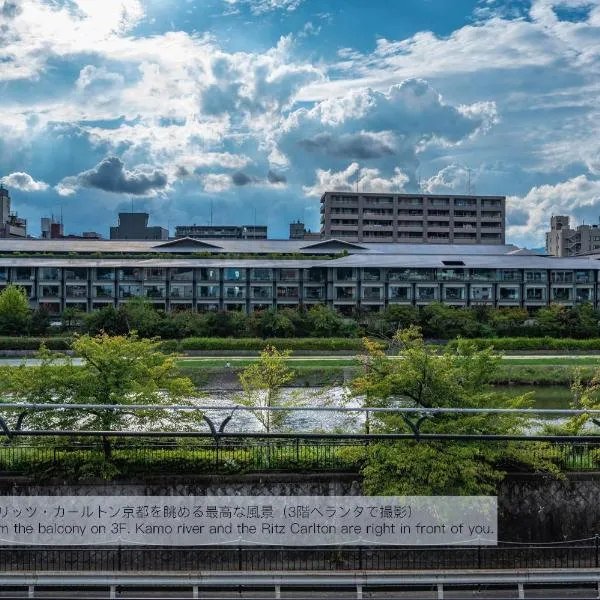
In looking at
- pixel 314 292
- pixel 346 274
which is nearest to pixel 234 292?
pixel 314 292

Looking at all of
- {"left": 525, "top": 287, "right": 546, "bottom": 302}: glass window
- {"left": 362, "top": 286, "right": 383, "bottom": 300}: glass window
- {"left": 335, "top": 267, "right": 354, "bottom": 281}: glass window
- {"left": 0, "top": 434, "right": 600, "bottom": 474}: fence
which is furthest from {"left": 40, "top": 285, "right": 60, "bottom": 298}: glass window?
{"left": 0, "top": 434, "right": 600, "bottom": 474}: fence

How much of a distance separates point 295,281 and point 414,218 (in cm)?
4673

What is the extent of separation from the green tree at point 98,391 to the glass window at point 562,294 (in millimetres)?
60919

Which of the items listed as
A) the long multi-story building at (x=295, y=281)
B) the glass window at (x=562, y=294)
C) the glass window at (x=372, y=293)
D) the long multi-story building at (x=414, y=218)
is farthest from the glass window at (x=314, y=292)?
the long multi-story building at (x=414, y=218)

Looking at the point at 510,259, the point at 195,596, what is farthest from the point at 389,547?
the point at 510,259

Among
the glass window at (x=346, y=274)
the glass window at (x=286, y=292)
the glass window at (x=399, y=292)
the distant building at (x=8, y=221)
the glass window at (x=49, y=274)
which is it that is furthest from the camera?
the distant building at (x=8, y=221)

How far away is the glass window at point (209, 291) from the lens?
6869cm

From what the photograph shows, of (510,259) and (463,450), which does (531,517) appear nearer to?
(463,450)

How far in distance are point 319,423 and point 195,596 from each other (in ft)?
49.3

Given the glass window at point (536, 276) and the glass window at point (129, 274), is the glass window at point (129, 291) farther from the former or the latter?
the glass window at point (536, 276)

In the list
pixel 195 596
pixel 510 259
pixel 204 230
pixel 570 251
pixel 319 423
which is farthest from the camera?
pixel 204 230

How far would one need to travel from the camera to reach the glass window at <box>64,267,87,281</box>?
6825 centimetres

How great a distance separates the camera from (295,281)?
228 ft

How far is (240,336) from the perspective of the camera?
58656 mm
